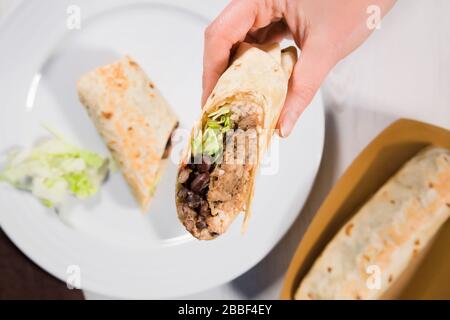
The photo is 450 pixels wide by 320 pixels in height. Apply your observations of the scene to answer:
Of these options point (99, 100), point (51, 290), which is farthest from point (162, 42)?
point (51, 290)

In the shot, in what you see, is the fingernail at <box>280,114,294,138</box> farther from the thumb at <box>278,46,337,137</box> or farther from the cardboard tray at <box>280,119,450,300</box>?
the cardboard tray at <box>280,119,450,300</box>

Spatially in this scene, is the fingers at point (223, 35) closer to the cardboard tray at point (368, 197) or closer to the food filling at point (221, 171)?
the food filling at point (221, 171)

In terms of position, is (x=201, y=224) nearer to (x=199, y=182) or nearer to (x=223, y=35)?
(x=199, y=182)

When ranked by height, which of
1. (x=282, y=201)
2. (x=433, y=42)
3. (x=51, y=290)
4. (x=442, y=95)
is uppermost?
(x=433, y=42)

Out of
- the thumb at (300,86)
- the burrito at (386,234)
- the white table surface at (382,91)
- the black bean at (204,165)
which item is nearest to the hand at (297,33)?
the thumb at (300,86)

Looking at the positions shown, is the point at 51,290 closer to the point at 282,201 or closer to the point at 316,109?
the point at 282,201
